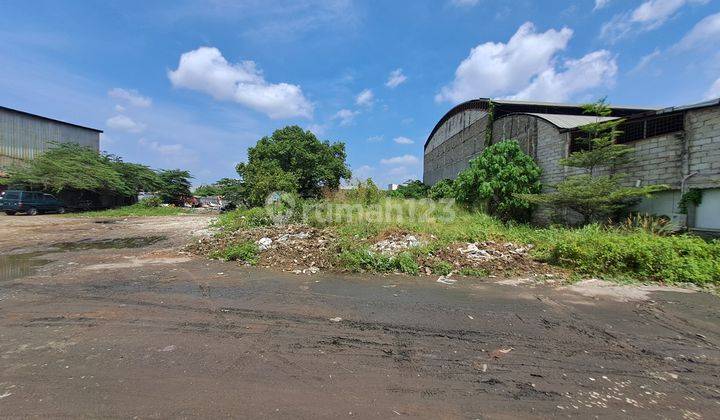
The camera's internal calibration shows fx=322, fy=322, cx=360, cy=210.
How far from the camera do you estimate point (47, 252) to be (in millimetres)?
8656

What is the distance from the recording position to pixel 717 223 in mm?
8008

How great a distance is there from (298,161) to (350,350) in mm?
22684

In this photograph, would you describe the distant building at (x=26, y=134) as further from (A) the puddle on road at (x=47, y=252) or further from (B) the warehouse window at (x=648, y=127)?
(B) the warehouse window at (x=648, y=127)

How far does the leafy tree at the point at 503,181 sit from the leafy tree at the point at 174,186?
102 ft

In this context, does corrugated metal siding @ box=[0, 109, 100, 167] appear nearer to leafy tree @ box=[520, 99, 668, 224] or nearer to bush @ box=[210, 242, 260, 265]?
bush @ box=[210, 242, 260, 265]

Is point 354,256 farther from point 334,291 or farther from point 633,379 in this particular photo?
point 633,379

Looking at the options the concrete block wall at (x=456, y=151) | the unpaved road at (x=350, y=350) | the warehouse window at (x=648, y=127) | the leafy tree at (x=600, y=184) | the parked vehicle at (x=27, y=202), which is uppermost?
the concrete block wall at (x=456, y=151)

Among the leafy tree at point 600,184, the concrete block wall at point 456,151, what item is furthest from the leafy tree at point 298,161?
the leafy tree at point 600,184

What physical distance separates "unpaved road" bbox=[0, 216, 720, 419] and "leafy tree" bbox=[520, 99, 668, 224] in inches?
186

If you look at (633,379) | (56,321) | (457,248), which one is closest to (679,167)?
(457,248)

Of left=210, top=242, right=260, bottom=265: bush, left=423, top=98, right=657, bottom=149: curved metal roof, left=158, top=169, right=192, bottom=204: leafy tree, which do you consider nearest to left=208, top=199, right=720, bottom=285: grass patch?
left=210, top=242, right=260, bottom=265: bush

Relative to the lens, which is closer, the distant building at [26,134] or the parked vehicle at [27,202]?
the parked vehicle at [27,202]

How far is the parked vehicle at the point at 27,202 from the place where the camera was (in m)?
19.3

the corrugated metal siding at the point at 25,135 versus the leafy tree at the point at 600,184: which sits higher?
the corrugated metal siding at the point at 25,135
